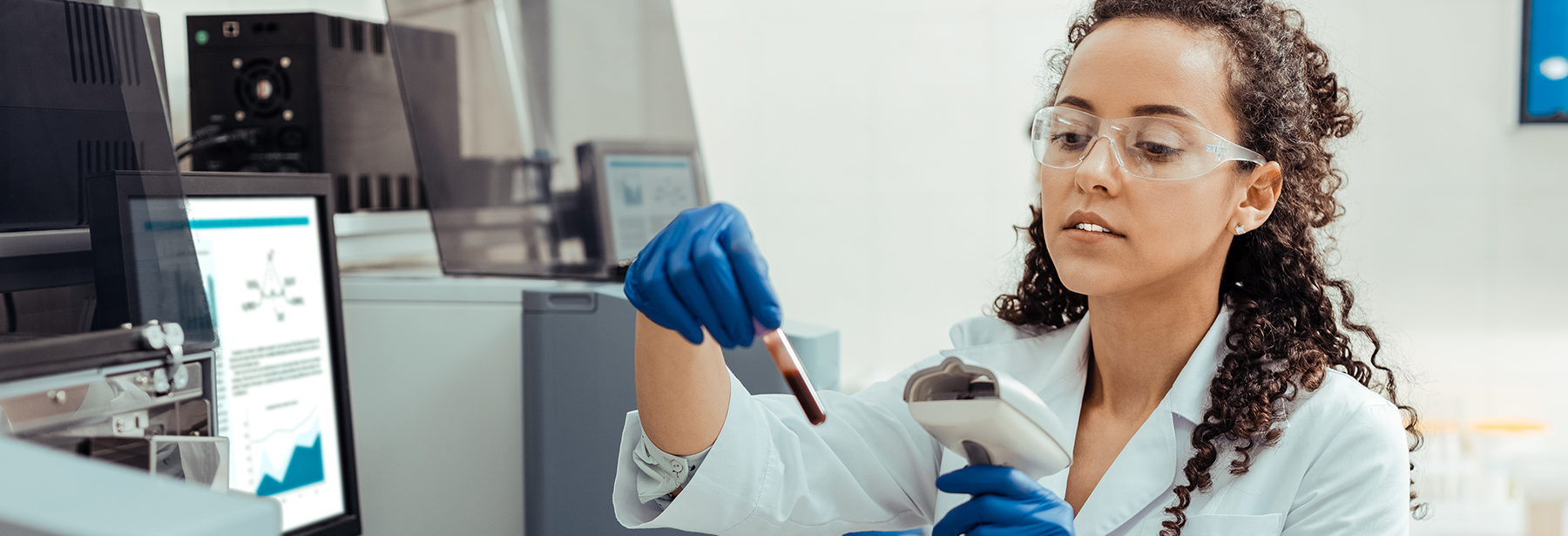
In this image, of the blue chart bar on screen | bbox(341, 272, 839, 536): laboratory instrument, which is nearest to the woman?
bbox(341, 272, 839, 536): laboratory instrument

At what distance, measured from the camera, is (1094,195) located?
96 centimetres

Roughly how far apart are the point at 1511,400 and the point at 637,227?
2556 millimetres

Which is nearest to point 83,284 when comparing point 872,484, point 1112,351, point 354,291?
point 354,291

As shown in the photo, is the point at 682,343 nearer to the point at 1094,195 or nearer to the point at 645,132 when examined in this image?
the point at 1094,195

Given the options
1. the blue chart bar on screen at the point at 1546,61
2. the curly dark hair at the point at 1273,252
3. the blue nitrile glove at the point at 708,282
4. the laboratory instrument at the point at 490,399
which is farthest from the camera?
the blue chart bar on screen at the point at 1546,61

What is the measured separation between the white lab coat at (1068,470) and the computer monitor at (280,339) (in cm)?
34

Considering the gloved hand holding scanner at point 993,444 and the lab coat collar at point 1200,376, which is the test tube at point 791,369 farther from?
the lab coat collar at point 1200,376

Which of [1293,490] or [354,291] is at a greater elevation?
[354,291]

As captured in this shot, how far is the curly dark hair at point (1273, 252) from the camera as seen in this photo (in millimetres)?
978

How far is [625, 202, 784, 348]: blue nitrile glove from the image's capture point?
0.75m

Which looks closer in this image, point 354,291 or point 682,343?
point 682,343

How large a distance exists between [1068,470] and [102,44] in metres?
0.94

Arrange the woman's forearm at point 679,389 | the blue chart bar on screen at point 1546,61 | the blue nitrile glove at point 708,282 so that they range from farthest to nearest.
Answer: the blue chart bar on screen at point 1546,61
the woman's forearm at point 679,389
the blue nitrile glove at point 708,282

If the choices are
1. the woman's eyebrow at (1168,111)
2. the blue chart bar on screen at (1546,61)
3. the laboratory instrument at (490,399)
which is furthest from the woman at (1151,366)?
the blue chart bar on screen at (1546,61)
